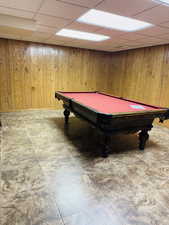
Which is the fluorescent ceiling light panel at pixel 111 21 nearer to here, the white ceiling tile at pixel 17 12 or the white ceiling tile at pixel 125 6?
the white ceiling tile at pixel 125 6

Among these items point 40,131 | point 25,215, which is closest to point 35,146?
point 40,131

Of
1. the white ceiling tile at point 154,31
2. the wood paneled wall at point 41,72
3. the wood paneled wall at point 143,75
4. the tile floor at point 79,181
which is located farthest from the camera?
the wood paneled wall at point 41,72

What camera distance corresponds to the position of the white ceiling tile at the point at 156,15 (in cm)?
201

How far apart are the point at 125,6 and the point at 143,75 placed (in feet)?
9.97

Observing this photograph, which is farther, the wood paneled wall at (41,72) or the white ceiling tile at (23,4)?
the wood paneled wall at (41,72)

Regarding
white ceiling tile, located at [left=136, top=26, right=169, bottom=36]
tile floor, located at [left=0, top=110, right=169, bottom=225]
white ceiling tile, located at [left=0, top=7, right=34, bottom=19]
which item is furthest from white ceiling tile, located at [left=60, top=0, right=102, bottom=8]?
tile floor, located at [left=0, top=110, right=169, bottom=225]

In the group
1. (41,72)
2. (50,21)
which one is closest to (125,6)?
(50,21)

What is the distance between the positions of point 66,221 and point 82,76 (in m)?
5.03

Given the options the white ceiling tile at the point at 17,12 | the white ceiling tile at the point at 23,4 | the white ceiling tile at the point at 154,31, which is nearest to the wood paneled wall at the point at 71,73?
the white ceiling tile at the point at 154,31

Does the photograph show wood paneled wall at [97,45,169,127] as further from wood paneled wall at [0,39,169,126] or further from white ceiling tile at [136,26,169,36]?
white ceiling tile at [136,26,169,36]

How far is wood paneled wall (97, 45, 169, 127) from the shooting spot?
4152mm

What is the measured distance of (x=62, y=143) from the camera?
119 inches

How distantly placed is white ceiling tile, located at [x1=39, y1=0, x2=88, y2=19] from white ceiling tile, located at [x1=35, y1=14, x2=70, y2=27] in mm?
182

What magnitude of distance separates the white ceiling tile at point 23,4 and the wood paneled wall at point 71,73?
2.74m
